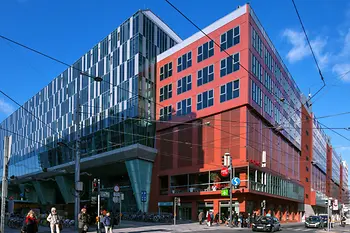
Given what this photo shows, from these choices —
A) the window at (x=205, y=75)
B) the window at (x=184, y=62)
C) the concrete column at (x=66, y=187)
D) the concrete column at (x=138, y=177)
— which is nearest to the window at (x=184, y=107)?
the window at (x=205, y=75)

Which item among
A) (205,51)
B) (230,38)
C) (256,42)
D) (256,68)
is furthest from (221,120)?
(256,42)

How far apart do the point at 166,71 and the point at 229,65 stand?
11824 mm

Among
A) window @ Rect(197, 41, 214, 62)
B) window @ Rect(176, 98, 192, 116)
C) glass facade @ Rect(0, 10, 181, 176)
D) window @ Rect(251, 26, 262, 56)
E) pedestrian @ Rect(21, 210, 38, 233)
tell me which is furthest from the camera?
glass facade @ Rect(0, 10, 181, 176)

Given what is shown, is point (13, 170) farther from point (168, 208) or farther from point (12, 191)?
point (168, 208)

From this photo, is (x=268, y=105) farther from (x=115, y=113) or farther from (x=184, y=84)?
(x=115, y=113)

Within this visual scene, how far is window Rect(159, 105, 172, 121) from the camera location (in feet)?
166

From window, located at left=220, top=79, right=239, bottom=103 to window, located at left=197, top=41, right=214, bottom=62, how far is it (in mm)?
5145

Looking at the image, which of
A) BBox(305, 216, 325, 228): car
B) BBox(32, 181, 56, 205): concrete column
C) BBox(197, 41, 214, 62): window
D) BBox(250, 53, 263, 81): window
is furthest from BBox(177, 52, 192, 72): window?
BBox(32, 181, 56, 205): concrete column

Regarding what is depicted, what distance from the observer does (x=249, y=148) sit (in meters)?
41.9

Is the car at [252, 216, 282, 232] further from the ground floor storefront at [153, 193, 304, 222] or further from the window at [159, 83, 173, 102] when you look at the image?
the window at [159, 83, 173, 102]

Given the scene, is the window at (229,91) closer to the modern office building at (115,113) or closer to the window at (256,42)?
the window at (256,42)

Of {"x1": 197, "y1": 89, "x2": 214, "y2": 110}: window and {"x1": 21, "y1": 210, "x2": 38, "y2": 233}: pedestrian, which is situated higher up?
{"x1": 197, "y1": 89, "x2": 214, "y2": 110}: window

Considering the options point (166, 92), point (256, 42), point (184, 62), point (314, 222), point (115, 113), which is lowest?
point (314, 222)

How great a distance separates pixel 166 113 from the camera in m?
51.0
